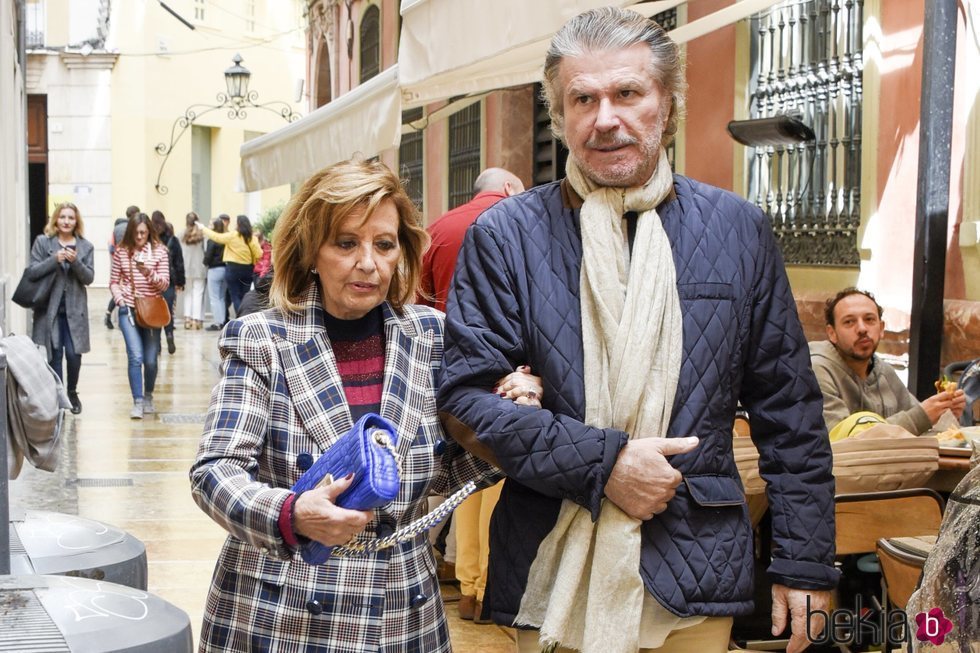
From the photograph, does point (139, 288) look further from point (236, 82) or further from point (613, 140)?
point (236, 82)

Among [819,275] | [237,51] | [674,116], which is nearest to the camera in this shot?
[674,116]

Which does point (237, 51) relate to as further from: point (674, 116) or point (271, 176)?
point (674, 116)

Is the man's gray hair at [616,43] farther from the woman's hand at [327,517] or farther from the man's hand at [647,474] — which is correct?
the woman's hand at [327,517]

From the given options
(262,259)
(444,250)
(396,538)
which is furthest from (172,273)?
(396,538)

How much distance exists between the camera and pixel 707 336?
2.72 metres

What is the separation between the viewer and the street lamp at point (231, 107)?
82.0ft

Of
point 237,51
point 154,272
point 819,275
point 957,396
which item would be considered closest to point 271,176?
point 154,272

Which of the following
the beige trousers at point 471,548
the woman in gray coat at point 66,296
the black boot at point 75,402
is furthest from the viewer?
the black boot at point 75,402

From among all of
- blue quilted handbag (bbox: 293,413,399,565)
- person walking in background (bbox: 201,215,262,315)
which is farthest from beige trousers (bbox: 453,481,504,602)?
person walking in background (bbox: 201,215,262,315)

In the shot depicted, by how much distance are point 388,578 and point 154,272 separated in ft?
36.1

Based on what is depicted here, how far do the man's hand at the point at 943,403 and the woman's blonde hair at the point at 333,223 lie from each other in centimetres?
343

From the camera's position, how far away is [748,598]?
2707mm

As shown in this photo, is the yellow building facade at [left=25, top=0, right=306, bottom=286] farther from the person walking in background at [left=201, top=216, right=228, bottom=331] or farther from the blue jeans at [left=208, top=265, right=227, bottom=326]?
the blue jeans at [left=208, top=265, right=227, bottom=326]

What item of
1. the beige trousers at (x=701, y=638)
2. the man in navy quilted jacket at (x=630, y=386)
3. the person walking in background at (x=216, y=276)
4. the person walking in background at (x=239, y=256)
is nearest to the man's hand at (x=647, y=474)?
the man in navy quilted jacket at (x=630, y=386)
